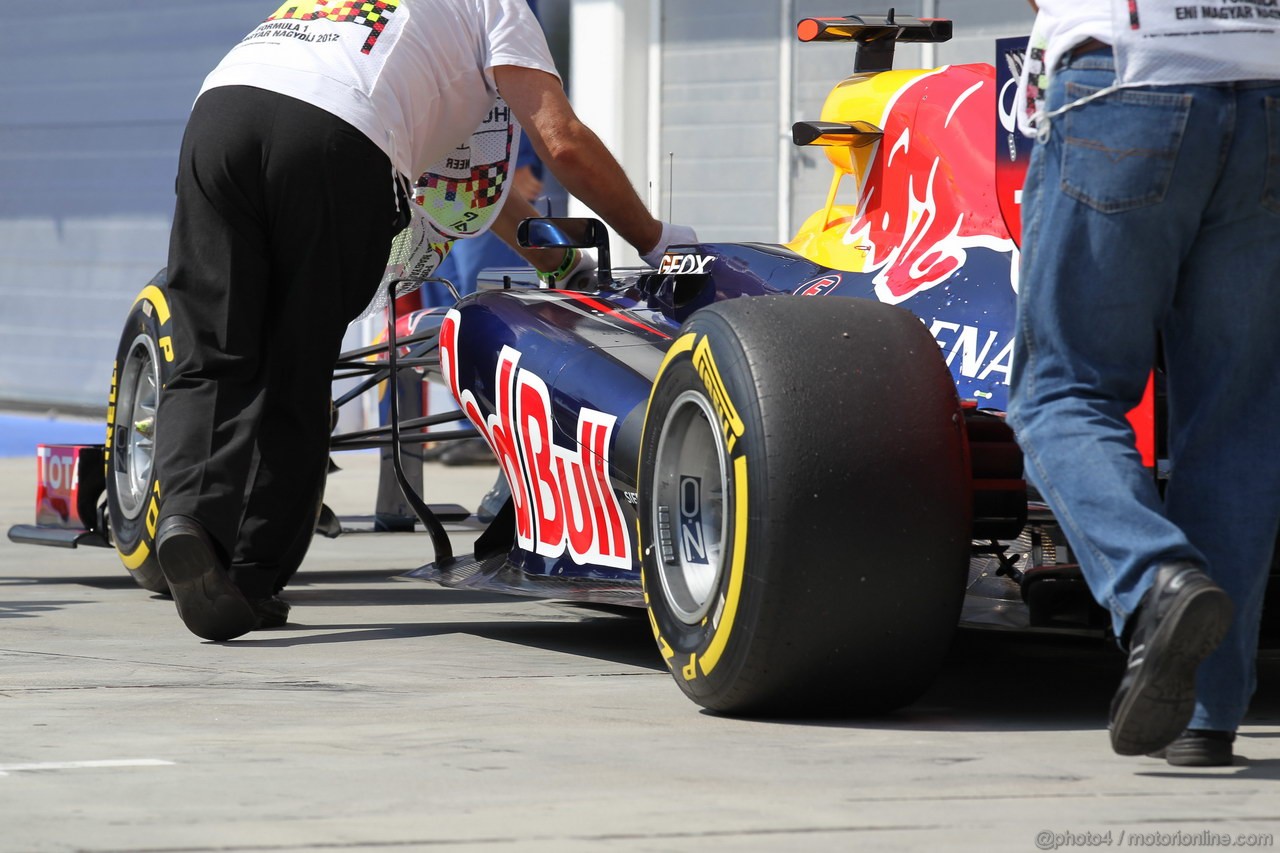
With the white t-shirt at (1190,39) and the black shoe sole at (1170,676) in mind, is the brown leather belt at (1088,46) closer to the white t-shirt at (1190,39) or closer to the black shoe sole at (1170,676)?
the white t-shirt at (1190,39)

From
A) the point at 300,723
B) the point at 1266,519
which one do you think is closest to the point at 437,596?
the point at 300,723

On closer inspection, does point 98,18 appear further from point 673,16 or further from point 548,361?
point 548,361

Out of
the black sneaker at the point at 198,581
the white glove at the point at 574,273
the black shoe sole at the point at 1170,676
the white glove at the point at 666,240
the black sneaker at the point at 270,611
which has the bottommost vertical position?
the black sneaker at the point at 270,611

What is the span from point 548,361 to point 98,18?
10004 millimetres

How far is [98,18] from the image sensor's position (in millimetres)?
13648

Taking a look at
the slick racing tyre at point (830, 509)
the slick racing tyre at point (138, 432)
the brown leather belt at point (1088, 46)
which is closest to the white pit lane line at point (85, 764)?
the slick racing tyre at point (830, 509)

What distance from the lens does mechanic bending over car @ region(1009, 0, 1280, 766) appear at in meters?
3.07

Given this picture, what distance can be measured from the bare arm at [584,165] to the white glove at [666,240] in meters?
0.01

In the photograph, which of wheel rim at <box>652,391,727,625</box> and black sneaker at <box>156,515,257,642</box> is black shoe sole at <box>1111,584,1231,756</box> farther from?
black sneaker at <box>156,515,257,642</box>

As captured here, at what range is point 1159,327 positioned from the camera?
10.6 feet

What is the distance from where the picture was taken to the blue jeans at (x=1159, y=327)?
308cm

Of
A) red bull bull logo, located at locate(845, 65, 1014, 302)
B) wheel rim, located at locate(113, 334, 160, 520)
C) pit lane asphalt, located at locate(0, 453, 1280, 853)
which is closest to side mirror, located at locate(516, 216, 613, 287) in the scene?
red bull bull logo, located at locate(845, 65, 1014, 302)

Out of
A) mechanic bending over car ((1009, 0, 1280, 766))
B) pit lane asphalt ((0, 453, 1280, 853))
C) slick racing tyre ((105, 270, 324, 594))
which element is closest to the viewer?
pit lane asphalt ((0, 453, 1280, 853))

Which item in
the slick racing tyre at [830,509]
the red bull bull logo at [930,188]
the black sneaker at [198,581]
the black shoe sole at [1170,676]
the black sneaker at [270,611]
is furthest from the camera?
the black sneaker at [270,611]
